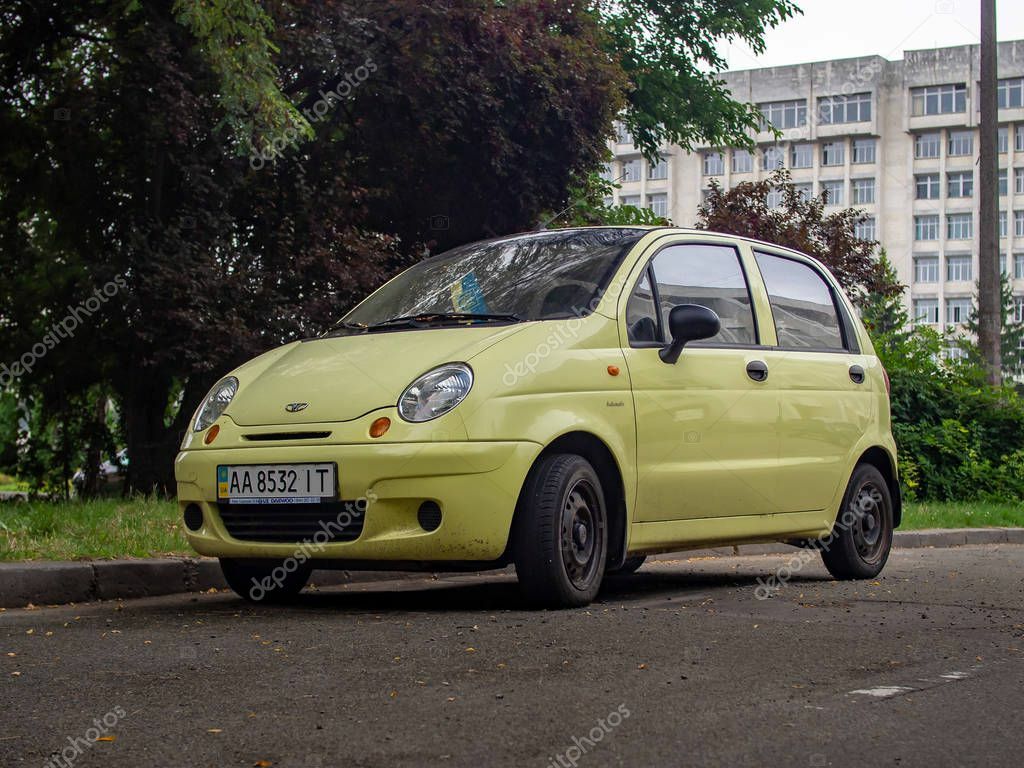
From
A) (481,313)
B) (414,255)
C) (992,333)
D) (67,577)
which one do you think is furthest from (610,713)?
(992,333)

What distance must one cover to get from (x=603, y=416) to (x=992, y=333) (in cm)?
1520

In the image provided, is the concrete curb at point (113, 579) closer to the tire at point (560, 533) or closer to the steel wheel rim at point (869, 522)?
the tire at point (560, 533)

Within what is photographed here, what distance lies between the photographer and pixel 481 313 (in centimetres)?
670

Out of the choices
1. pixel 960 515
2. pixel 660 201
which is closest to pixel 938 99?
pixel 660 201

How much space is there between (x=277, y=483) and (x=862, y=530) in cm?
375

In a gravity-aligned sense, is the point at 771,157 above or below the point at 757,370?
above

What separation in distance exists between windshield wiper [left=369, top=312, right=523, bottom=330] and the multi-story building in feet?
293

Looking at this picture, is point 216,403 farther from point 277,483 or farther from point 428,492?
point 428,492

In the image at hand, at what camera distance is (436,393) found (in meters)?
6.07

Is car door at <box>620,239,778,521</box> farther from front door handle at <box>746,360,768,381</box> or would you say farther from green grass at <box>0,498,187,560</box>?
green grass at <box>0,498,187,560</box>

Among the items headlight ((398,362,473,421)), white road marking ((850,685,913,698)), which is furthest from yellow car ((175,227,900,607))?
white road marking ((850,685,913,698))

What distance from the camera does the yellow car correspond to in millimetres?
6039

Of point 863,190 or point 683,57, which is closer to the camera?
point 683,57

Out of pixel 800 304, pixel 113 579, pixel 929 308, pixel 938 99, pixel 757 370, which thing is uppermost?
pixel 938 99
